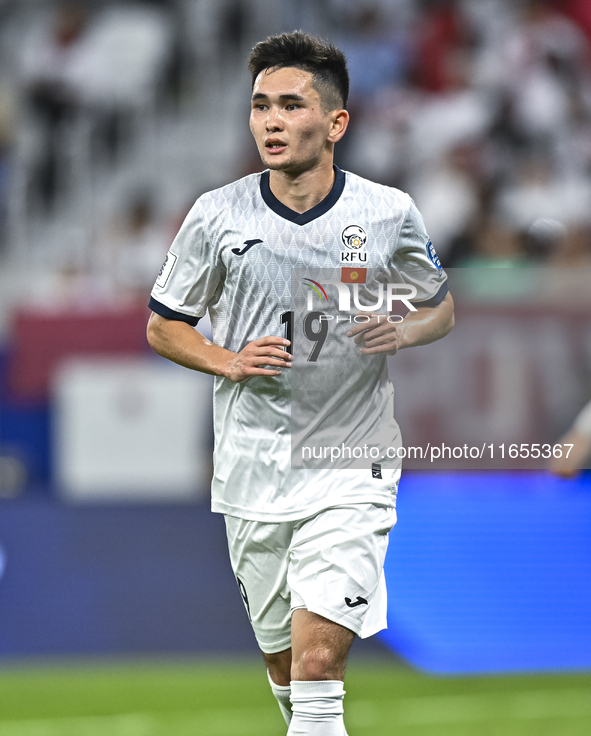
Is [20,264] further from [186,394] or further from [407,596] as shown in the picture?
[407,596]

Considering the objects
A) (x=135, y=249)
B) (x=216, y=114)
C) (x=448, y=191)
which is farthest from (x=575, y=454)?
(x=216, y=114)

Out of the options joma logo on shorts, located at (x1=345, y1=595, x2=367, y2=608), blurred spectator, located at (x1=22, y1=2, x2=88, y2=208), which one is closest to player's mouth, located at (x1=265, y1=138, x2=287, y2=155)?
joma logo on shorts, located at (x1=345, y1=595, x2=367, y2=608)

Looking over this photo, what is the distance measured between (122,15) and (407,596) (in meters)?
7.81

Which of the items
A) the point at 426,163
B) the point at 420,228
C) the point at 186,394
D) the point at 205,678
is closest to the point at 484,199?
the point at 426,163

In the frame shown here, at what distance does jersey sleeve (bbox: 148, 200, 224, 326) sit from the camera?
368 cm

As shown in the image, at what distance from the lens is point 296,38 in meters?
3.58

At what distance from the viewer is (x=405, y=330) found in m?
3.69

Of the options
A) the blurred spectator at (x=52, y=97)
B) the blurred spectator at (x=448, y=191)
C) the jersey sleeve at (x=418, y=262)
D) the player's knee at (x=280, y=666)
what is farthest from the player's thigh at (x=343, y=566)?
the blurred spectator at (x=52, y=97)

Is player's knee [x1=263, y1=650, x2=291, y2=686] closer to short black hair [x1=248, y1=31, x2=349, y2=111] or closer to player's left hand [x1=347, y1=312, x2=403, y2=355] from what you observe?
player's left hand [x1=347, y1=312, x2=403, y2=355]

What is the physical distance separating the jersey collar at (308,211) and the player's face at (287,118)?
122 mm

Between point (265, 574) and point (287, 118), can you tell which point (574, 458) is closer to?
point (265, 574)

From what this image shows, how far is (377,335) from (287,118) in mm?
688

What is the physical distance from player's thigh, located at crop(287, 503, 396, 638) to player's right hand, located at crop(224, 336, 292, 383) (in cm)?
48

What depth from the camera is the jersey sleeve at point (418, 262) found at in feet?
12.3
